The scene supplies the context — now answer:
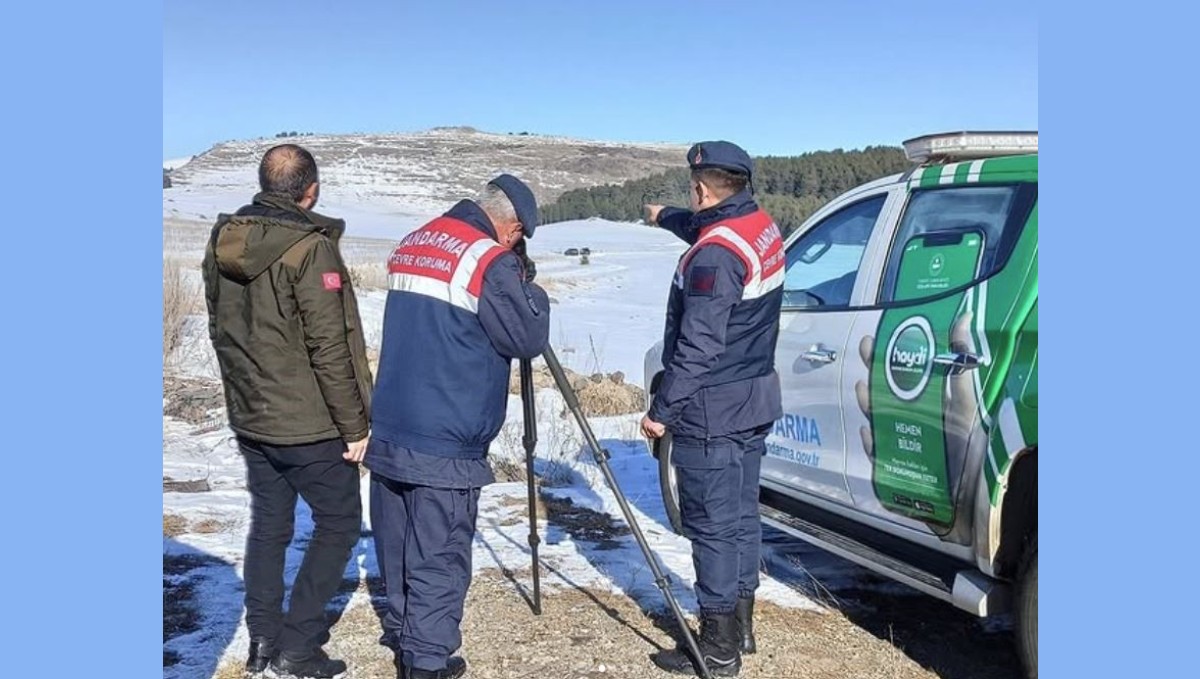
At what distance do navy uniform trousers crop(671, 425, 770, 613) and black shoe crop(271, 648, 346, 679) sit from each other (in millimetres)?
1414

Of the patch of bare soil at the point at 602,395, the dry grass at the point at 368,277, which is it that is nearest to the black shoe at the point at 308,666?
the patch of bare soil at the point at 602,395

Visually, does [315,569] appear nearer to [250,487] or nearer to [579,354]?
[250,487]

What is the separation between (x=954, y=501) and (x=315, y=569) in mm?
2327

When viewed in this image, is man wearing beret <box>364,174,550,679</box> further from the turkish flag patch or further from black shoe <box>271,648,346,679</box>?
the turkish flag patch

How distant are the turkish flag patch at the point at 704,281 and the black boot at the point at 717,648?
1.24 m

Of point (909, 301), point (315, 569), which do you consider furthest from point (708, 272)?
point (315, 569)

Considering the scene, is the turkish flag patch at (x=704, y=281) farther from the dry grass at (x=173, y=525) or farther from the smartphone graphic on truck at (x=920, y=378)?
the dry grass at (x=173, y=525)

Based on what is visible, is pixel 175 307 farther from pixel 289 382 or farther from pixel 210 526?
pixel 289 382

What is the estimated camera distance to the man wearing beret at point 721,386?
3656mm

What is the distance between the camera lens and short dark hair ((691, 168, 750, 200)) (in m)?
3.78

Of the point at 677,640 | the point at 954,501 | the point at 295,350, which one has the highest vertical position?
the point at 295,350

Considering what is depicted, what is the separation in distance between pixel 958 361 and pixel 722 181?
1.07 metres

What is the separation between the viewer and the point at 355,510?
3.77 meters

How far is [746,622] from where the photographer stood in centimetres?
409
